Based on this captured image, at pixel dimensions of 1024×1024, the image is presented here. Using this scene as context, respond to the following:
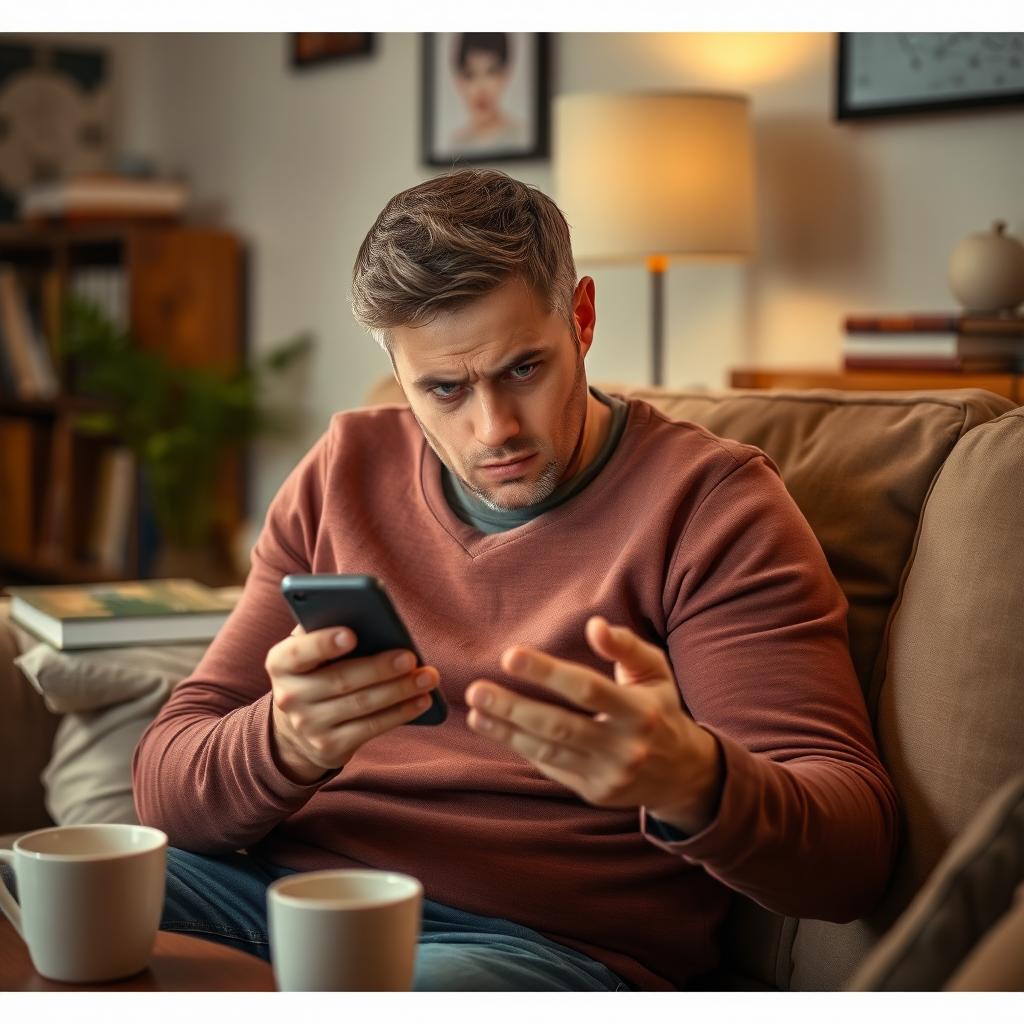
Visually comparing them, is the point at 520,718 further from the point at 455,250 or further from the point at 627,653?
the point at 455,250

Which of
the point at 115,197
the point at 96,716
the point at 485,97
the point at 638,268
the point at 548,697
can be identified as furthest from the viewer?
the point at 115,197

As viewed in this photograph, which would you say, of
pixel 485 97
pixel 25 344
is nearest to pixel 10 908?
pixel 485 97

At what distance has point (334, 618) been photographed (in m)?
1.05

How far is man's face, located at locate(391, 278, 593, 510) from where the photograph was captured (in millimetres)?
1325

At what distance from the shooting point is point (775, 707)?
1218 mm

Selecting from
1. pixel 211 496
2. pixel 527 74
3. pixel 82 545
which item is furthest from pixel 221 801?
pixel 82 545

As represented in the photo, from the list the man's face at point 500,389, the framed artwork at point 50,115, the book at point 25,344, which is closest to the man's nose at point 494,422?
the man's face at point 500,389

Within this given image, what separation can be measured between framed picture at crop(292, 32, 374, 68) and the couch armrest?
225cm

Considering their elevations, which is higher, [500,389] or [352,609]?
[500,389]

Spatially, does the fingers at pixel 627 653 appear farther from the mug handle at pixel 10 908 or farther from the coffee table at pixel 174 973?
the mug handle at pixel 10 908

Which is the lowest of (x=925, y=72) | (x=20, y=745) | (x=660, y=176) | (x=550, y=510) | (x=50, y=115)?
(x=20, y=745)

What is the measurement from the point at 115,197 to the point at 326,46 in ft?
2.42

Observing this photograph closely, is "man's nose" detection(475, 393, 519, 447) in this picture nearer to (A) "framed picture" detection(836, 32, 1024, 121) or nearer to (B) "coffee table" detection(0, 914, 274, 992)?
(B) "coffee table" detection(0, 914, 274, 992)

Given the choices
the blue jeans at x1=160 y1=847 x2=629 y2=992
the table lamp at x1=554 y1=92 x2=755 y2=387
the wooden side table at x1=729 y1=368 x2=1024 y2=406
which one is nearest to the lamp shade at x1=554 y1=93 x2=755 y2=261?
the table lamp at x1=554 y1=92 x2=755 y2=387
